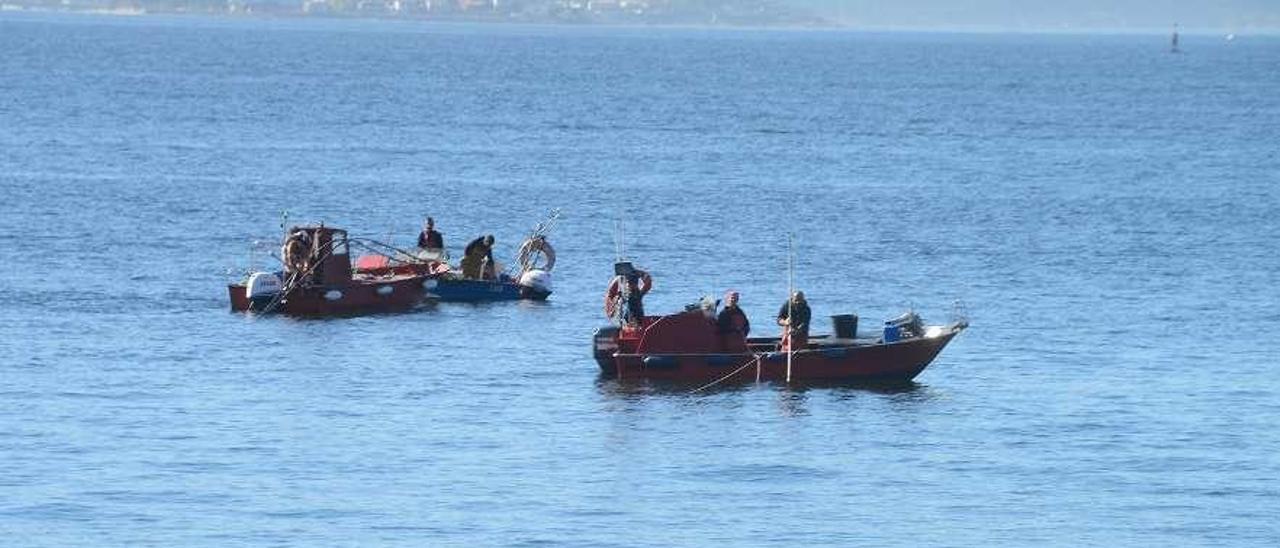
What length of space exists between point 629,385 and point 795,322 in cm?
330

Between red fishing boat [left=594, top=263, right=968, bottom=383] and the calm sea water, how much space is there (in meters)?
0.45

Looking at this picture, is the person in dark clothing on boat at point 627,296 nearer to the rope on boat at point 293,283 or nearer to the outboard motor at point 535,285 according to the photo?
the rope on boat at point 293,283

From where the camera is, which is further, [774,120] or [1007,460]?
[774,120]

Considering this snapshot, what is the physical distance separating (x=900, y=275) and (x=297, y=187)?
31.1 m

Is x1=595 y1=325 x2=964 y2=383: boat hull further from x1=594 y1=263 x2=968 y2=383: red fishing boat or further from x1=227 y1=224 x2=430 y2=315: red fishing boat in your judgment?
x1=227 y1=224 x2=430 y2=315: red fishing boat

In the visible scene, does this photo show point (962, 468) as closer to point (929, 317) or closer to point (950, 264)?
point (929, 317)

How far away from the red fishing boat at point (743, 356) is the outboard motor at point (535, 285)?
1204 centimetres

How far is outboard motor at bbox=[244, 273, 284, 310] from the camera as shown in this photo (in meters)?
58.5

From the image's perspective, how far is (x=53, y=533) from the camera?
121 feet

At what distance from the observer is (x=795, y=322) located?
163ft

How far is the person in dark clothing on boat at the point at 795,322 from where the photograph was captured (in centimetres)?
4969

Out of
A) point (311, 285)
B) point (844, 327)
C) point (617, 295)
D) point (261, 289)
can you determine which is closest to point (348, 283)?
point (311, 285)

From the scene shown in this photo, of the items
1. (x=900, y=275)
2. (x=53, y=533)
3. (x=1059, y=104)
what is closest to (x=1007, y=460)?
(x=53, y=533)

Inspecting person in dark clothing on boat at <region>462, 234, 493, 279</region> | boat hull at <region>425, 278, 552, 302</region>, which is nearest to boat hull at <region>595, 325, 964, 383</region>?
boat hull at <region>425, 278, 552, 302</region>
